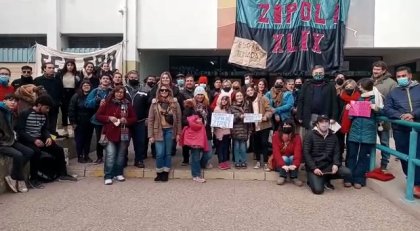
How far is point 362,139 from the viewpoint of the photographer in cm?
623

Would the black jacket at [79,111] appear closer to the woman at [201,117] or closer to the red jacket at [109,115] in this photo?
the red jacket at [109,115]

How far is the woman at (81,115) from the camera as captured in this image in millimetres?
7121

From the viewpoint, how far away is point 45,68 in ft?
24.7

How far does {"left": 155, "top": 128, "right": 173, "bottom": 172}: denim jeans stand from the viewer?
259 inches

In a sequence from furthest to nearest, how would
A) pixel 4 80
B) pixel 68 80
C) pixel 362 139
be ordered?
pixel 68 80 < pixel 4 80 < pixel 362 139

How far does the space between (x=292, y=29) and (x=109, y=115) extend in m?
7.05

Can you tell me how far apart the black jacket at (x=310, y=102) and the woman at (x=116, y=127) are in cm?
292

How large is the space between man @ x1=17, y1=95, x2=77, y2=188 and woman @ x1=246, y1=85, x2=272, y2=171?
3.34 m

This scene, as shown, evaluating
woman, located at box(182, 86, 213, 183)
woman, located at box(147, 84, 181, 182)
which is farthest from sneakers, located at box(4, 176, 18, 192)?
woman, located at box(182, 86, 213, 183)

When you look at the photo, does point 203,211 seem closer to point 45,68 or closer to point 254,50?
point 45,68

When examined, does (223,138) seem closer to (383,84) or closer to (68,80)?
(383,84)

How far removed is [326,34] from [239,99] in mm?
5858

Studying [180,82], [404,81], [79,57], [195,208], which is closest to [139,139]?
[180,82]

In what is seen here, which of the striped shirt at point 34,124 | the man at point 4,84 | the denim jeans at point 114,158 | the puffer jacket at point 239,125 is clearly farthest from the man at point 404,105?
the man at point 4,84
